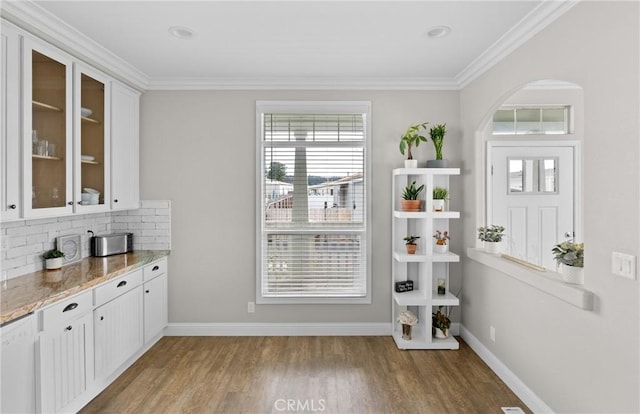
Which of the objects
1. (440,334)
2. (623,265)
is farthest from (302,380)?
(623,265)

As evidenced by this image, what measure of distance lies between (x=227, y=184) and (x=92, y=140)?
124 cm

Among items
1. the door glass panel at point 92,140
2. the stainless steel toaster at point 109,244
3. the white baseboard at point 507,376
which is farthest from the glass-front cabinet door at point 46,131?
the white baseboard at point 507,376

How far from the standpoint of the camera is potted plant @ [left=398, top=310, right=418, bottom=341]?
11.4 ft

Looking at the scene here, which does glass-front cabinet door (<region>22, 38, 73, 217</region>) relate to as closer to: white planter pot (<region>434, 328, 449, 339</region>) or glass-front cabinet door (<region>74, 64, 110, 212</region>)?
glass-front cabinet door (<region>74, 64, 110, 212</region>)

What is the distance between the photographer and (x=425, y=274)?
3504mm

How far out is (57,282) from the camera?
245 cm

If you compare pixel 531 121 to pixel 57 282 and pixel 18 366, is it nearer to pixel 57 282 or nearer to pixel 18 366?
pixel 57 282

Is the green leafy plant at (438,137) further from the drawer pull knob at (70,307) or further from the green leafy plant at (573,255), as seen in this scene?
the drawer pull knob at (70,307)

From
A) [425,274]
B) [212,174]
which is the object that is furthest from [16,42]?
[425,274]

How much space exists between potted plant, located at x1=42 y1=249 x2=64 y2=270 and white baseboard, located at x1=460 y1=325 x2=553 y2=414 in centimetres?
360

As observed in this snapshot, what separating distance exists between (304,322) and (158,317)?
56.9 inches

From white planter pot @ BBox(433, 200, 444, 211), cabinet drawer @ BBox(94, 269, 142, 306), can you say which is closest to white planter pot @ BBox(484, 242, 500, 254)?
white planter pot @ BBox(433, 200, 444, 211)

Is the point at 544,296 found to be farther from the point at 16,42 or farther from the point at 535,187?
the point at 16,42

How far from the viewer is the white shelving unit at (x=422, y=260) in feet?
11.3
